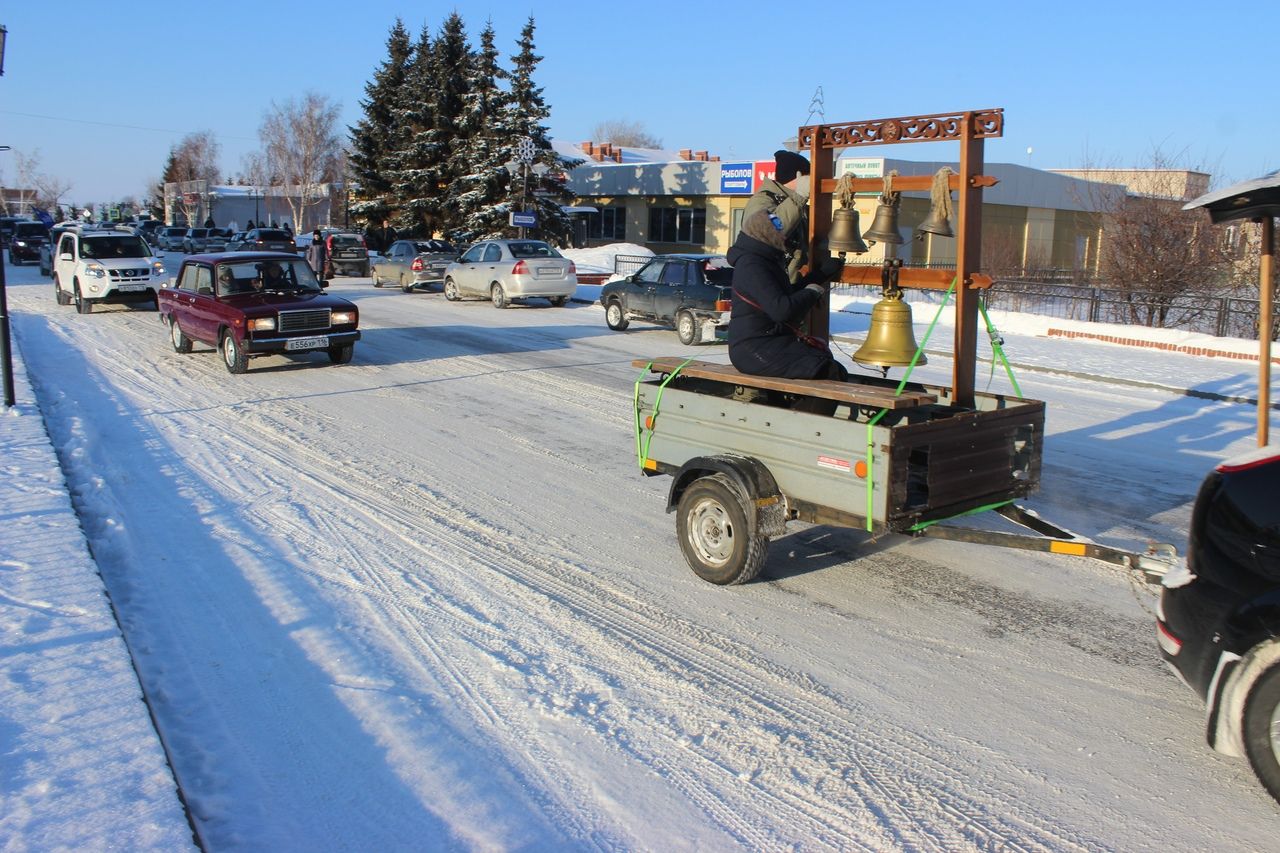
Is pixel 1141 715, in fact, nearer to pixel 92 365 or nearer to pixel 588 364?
pixel 588 364

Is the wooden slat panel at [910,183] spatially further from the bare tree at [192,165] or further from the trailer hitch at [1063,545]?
the bare tree at [192,165]

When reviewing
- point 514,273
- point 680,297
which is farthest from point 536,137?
point 680,297

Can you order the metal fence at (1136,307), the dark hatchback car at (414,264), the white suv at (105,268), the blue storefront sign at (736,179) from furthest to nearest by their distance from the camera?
the blue storefront sign at (736,179) → the dark hatchback car at (414,264) → the white suv at (105,268) → the metal fence at (1136,307)

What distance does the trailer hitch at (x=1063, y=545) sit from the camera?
4590 millimetres

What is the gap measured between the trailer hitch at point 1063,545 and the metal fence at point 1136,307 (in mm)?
13637

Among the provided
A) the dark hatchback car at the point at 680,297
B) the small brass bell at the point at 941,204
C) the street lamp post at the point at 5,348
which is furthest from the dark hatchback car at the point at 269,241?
the small brass bell at the point at 941,204

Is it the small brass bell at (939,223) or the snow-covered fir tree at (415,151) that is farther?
the snow-covered fir tree at (415,151)

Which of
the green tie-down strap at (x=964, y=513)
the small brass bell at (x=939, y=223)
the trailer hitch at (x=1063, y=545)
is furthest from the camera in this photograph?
the small brass bell at (x=939, y=223)

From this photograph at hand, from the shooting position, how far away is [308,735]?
432 centimetres

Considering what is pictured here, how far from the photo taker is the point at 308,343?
567 inches

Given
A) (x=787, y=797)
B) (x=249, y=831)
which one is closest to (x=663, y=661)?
(x=787, y=797)

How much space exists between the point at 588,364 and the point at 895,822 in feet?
39.5

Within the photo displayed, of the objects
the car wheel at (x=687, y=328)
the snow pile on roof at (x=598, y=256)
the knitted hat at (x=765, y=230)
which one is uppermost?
the snow pile on roof at (x=598, y=256)

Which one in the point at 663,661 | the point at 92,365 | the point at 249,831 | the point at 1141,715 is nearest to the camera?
the point at 249,831
